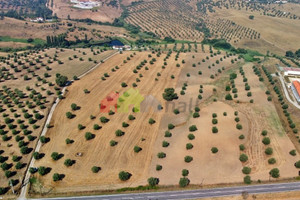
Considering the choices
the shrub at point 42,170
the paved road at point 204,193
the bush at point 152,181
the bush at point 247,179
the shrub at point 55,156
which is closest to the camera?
the paved road at point 204,193

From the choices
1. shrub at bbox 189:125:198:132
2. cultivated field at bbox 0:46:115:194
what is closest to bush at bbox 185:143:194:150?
shrub at bbox 189:125:198:132

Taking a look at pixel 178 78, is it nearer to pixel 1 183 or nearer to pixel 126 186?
pixel 126 186

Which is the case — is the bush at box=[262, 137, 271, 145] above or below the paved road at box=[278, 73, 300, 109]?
below

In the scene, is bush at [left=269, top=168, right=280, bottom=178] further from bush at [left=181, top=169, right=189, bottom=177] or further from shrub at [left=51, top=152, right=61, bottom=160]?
shrub at [left=51, top=152, right=61, bottom=160]

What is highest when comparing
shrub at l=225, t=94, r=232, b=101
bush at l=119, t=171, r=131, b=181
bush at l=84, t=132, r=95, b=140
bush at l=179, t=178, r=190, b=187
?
shrub at l=225, t=94, r=232, b=101

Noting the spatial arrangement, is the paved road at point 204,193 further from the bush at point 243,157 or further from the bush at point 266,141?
the bush at point 266,141

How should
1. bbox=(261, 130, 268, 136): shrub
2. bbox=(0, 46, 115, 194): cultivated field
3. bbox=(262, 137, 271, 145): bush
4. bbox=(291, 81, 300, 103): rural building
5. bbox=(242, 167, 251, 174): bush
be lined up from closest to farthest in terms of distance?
1. bbox=(242, 167, 251, 174): bush
2. bbox=(0, 46, 115, 194): cultivated field
3. bbox=(262, 137, 271, 145): bush
4. bbox=(261, 130, 268, 136): shrub
5. bbox=(291, 81, 300, 103): rural building

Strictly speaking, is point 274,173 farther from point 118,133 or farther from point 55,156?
point 55,156

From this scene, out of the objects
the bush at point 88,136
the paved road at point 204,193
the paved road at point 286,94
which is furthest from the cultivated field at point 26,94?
the paved road at point 286,94
